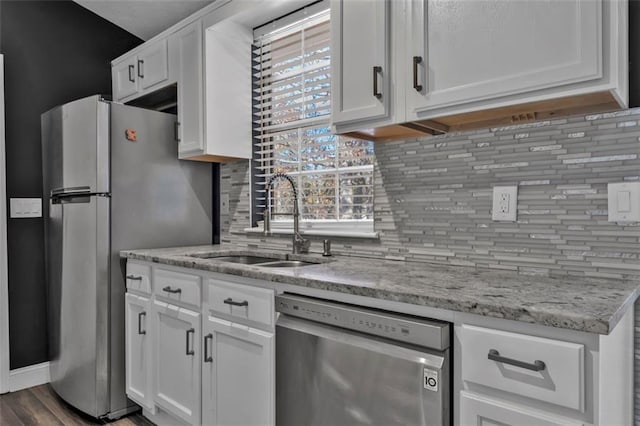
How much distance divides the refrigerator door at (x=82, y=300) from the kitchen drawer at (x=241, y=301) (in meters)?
0.85

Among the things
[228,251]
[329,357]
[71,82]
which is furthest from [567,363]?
[71,82]

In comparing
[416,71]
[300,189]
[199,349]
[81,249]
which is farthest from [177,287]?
[416,71]

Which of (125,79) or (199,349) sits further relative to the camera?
(125,79)

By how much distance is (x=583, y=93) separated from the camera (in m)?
1.17

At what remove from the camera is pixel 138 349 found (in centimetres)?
230

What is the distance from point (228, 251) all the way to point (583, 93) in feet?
6.25

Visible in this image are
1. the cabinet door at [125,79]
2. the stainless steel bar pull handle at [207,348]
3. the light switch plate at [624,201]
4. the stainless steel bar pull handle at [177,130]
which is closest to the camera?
the light switch plate at [624,201]

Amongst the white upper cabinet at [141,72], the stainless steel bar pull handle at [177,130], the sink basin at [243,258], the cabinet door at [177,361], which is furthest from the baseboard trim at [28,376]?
the white upper cabinet at [141,72]

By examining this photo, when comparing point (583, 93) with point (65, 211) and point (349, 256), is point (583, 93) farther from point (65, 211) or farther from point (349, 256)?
point (65, 211)

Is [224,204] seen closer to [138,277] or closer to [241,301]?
[138,277]

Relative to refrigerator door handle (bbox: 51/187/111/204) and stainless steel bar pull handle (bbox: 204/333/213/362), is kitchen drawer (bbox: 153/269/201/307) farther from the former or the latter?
refrigerator door handle (bbox: 51/187/111/204)

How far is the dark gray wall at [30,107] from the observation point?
2826 millimetres

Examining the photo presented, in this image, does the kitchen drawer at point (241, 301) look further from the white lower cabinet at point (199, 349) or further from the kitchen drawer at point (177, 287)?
the kitchen drawer at point (177, 287)

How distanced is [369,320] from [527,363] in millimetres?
433
